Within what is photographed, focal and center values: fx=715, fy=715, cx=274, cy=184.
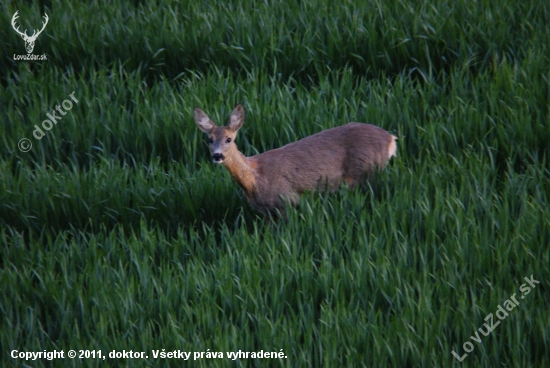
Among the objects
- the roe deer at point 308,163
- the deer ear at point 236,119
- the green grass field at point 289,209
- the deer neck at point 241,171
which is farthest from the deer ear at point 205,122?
the green grass field at point 289,209

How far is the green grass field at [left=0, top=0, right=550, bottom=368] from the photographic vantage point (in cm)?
399

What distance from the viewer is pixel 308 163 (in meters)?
5.30

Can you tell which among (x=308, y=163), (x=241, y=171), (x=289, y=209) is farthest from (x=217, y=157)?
(x=308, y=163)

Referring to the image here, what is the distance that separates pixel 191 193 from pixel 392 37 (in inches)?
104

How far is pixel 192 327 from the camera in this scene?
4051mm

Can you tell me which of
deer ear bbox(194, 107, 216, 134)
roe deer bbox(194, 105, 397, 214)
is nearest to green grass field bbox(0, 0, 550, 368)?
roe deer bbox(194, 105, 397, 214)

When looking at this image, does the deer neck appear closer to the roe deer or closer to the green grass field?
the roe deer

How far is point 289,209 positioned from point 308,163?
0.46 meters

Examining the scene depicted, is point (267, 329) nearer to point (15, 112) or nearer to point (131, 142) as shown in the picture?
point (131, 142)

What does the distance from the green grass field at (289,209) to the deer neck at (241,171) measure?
0.18 m

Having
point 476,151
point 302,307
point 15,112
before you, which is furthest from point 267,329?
point 15,112

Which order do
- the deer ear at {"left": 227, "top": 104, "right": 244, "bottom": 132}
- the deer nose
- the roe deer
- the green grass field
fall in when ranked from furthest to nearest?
the roe deer
the deer ear at {"left": 227, "top": 104, "right": 244, "bottom": 132}
the deer nose
the green grass field

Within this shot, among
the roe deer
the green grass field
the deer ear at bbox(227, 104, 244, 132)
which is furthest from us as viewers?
the roe deer

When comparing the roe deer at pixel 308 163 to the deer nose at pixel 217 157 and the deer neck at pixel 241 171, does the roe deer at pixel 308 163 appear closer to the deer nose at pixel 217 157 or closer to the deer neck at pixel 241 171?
the deer neck at pixel 241 171
